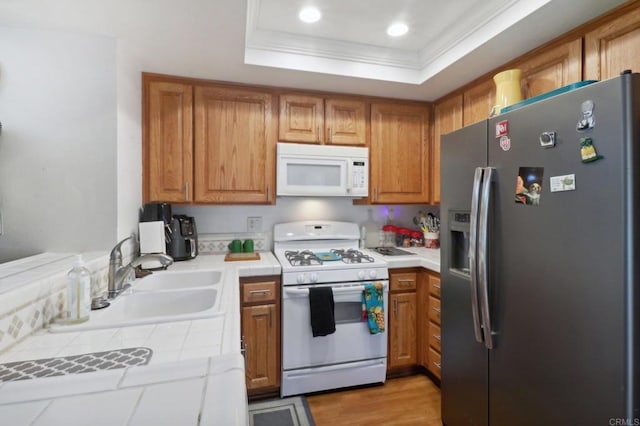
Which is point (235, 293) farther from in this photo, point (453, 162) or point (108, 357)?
point (453, 162)

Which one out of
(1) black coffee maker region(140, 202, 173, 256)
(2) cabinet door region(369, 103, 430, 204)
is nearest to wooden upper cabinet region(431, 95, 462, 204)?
(2) cabinet door region(369, 103, 430, 204)

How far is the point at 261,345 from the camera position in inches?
77.0

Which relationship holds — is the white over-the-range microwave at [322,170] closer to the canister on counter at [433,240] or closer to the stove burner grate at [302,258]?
the stove burner grate at [302,258]

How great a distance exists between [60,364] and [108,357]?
98mm

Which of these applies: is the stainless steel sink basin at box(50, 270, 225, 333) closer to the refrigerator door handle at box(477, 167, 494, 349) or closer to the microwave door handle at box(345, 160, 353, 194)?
the refrigerator door handle at box(477, 167, 494, 349)

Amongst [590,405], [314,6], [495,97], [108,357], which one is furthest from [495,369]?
[314,6]

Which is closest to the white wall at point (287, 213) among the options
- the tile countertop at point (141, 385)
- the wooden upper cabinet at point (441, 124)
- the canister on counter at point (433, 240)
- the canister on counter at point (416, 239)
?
the canister on counter at point (416, 239)

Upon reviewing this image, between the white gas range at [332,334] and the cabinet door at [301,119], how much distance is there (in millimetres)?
921

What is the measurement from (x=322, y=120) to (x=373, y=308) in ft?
4.76

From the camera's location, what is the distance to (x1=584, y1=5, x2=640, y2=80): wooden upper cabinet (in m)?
1.29

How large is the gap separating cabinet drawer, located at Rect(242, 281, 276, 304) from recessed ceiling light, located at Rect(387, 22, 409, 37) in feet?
5.80

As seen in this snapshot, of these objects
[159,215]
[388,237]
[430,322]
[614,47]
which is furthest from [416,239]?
[159,215]

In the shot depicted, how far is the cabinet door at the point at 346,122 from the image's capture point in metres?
2.38

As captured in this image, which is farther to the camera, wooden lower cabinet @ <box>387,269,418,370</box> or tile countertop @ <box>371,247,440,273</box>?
wooden lower cabinet @ <box>387,269,418,370</box>
